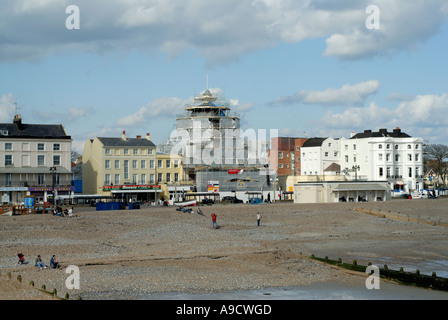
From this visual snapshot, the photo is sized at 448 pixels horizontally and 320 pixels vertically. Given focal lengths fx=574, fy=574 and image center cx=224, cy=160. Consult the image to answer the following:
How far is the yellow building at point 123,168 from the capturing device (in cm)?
7800

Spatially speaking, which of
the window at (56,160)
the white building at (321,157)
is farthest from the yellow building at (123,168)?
the white building at (321,157)

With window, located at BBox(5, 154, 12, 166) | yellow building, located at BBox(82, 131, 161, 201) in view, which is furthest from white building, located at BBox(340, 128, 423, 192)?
window, located at BBox(5, 154, 12, 166)

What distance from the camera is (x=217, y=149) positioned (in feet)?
288

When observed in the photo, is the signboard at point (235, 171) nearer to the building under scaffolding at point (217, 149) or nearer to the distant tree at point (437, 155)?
the building under scaffolding at point (217, 149)

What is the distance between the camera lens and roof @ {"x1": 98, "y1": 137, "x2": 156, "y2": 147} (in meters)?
79.2

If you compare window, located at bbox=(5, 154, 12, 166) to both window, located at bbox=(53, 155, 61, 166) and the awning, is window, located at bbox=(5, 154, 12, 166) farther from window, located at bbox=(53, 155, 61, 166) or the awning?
the awning

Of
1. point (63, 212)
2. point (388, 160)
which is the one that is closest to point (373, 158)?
point (388, 160)

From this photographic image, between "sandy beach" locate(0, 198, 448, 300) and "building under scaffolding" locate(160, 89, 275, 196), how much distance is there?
23.9 meters

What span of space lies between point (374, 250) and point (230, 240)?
9690mm

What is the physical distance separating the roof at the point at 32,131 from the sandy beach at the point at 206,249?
77.4 ft

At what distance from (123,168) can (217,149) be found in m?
15.6

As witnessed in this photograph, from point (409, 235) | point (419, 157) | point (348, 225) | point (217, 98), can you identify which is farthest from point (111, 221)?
point (419, 157)

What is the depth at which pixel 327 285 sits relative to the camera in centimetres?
2666
